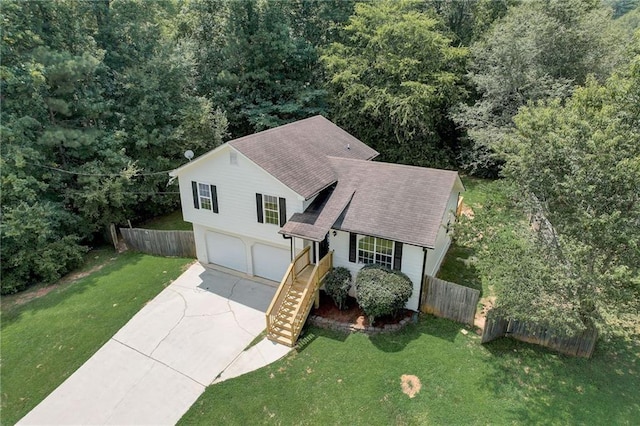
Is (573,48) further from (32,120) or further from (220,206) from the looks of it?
(32,120)

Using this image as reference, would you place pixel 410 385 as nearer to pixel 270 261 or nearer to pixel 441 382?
pixel 441 382

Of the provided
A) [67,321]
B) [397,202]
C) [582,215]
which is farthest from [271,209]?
[582,215]

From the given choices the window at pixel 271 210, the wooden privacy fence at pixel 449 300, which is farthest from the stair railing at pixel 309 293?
the wooden privacy fence at pixel 449 300

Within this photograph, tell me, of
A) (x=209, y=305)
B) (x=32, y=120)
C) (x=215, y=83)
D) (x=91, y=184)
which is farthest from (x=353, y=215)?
(x=215, y=83)

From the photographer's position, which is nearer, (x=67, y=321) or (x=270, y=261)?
(x=67, y=321)

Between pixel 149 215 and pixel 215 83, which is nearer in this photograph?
pixel 149 215

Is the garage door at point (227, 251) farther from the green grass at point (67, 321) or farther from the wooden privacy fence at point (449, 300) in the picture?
the wooden privacy fence at point (449, 300)

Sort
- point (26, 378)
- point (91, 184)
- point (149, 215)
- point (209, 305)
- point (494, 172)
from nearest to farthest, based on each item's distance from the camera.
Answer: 1. point (26, 378)
2. point (209, 305)
3. point (91, 184)
4. point (149, 215)
5. point (494, 172)
